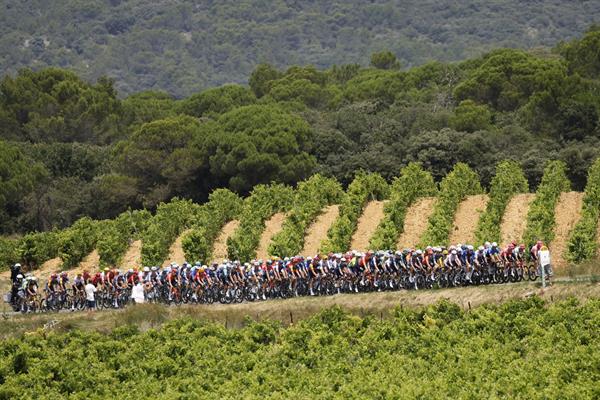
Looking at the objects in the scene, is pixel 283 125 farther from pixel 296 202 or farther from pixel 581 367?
pixel 581 367

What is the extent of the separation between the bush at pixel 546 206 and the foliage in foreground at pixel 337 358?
11945 millimetres

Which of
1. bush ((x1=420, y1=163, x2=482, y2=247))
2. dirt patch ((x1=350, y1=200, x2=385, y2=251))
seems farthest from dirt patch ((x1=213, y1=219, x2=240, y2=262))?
bush ((x1=420, y1=163, x2=482, y2=247))

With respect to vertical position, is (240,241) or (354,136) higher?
(354,136)

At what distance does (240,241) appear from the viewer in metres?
54.7

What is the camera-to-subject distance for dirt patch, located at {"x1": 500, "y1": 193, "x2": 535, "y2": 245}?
169 ft

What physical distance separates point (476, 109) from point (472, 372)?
56.1 meters

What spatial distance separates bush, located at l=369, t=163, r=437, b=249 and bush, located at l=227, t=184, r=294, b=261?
5835 millimetres

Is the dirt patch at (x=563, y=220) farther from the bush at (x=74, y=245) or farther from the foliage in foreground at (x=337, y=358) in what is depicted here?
the bush at (x=74, y=245)

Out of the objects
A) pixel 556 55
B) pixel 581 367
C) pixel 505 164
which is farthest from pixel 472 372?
pixel 556 55

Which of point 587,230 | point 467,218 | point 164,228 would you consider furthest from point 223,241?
point 587,230

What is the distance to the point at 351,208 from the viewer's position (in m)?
57.0

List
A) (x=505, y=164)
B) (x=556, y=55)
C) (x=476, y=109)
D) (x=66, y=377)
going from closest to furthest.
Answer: (x=66, y=377)
(x=505, y=164)
(x=476, y=109)
(x=556, y=55)

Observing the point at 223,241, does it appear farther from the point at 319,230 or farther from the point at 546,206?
the point at 546,206

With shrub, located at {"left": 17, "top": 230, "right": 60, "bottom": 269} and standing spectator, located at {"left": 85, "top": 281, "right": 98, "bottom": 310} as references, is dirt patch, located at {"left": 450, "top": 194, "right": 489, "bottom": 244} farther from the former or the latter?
shrub, located at {"left": 17, "top": 230, "right": 60, "bottom": 269}
